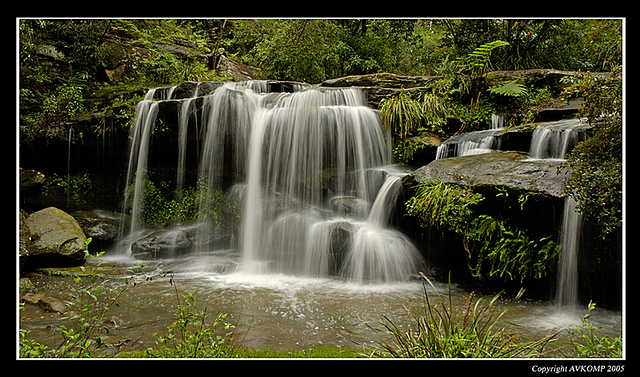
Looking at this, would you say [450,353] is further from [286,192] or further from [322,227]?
[286,192]

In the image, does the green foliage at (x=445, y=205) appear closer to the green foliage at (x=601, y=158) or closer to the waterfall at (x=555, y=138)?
the green foliage at (x=601, y=158)

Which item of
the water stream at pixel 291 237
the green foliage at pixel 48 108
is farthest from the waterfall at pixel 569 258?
the green foliage at pixel 48 108

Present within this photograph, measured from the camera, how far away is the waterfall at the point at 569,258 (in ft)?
16.4

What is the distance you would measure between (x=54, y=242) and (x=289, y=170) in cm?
497

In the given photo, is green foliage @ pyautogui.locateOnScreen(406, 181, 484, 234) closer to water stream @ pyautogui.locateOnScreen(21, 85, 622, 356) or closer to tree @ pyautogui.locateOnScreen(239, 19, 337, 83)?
water stream @ pyautogui.locateOnScreen(21, 85, 622, 356)

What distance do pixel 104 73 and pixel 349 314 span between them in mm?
11960

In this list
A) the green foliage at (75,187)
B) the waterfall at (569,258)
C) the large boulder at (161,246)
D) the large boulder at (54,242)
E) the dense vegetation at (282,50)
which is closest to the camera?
the waterfall at (569,258)

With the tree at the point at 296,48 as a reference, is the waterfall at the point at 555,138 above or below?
below

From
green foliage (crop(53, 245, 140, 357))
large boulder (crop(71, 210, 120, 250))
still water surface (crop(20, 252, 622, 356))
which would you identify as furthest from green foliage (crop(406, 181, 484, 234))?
large boulder (crop(71, 210, 120, 250))

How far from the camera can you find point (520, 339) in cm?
401

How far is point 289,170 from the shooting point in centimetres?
883

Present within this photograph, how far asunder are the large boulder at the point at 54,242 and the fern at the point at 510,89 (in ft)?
32.2

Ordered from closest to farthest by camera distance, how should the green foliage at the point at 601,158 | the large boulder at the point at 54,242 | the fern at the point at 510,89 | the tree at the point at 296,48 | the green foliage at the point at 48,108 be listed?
the green foliage at the point at 601,158, the large boulder at the point at 54,242, the fern at the point at 510,89, the green foliage at the point at 48,108, the tree at the point at 296,48

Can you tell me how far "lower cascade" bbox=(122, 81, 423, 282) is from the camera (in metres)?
7.40
